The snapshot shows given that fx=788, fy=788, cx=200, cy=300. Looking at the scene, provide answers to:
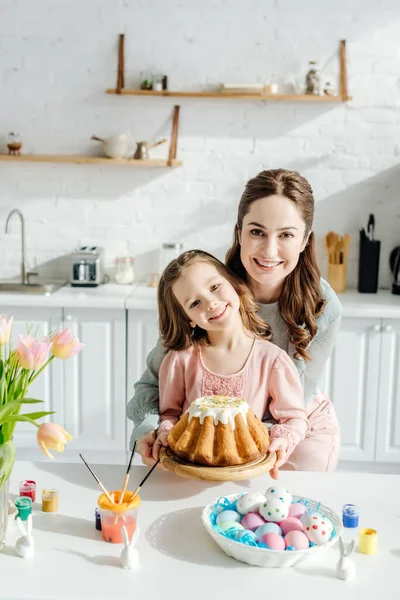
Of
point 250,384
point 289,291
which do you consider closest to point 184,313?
point 250,384

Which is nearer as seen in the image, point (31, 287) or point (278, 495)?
point (278, 495)

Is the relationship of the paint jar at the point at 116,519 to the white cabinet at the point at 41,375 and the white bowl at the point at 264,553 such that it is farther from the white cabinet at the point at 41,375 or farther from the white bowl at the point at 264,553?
the white cabinet at the point at 41,375

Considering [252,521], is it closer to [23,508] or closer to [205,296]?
[23,508]

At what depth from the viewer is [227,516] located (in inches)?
59.7

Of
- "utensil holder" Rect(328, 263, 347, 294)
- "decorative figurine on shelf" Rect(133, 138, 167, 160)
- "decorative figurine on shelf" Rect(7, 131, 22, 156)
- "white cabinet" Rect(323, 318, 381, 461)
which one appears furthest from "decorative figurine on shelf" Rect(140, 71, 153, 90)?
"white cabinet" Rect(323, 318, 381, 461)

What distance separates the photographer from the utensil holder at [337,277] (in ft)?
13.1

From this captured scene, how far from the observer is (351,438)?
12.1 ft

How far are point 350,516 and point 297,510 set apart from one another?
0.39ft

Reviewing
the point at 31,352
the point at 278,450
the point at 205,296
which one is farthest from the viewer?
the point at 205,296

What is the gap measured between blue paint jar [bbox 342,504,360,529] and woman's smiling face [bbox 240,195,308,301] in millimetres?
684

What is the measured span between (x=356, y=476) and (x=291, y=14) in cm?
277

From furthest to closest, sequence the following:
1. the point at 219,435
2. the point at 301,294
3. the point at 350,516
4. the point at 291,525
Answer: the point at 301,294 → the point at 219,435 → the point at 350,516 → the point at 291,525

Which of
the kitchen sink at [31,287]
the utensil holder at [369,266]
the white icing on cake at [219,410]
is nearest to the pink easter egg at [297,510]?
the white icing on cake at [219,410]

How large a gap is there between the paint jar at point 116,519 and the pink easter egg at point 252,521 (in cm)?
21
